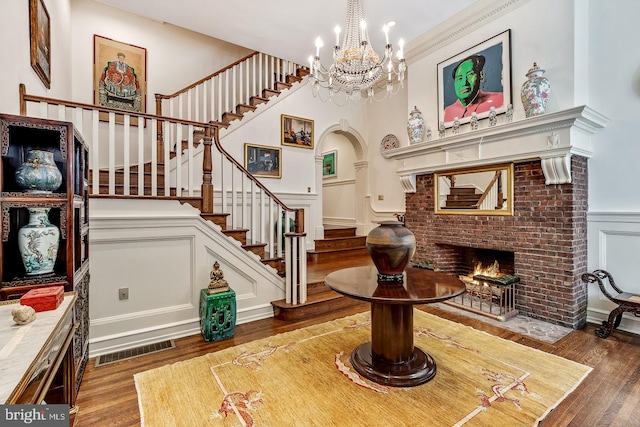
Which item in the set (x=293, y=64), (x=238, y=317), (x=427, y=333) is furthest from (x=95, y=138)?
(x=293, y=64)

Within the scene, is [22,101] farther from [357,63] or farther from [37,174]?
[357,63]

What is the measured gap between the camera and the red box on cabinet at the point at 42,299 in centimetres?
138

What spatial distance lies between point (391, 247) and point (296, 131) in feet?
12.7

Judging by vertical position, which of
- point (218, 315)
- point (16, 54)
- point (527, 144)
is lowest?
point (218, 315)

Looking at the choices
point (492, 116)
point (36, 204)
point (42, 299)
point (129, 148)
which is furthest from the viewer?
point (492, 116)

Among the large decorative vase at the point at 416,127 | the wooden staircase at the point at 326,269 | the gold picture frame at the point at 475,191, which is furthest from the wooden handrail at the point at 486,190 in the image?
the wooden staircase at the point at 326,269

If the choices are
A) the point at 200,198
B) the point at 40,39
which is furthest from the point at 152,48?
the point at 200,198

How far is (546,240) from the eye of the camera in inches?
126

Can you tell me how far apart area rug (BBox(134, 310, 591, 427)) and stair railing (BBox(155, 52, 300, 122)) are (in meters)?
3.79

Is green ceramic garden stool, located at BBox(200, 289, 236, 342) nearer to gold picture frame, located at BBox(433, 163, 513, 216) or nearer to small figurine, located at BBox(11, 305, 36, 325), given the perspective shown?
small figurine, located at BBox(11, 305, 36, 325)

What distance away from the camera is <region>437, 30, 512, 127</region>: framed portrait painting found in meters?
3.59

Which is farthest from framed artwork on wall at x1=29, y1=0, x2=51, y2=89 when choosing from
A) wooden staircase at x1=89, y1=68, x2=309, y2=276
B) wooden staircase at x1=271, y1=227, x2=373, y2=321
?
wooden staircase at x1=271, y1=227, x2=373, y2=321

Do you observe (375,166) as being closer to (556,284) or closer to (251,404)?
(556,284)

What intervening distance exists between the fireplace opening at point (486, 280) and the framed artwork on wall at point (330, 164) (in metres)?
3.59
